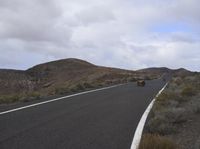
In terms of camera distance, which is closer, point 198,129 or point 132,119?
point 198,129

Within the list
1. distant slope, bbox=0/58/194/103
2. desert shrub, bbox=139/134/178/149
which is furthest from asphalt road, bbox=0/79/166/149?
distant slope, bbox=0/58/194/103

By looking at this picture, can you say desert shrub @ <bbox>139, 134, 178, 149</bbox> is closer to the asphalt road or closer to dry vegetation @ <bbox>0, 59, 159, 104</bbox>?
the asphalt road

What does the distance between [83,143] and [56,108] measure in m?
6.98

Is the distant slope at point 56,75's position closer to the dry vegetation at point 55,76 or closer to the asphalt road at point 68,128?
the dry vegetation at point 55,76

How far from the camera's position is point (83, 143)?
30.9 feet

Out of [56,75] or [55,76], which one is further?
[56,75]

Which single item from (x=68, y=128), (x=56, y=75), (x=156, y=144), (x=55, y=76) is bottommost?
(x=156, y=144)

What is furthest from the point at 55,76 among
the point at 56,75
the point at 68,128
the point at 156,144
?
the point at 156,144

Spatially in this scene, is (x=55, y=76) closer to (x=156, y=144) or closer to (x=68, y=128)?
(x=68, y=128)

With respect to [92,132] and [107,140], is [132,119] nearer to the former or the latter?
[92,132]

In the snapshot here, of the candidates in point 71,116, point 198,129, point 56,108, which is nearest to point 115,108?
point 56,108

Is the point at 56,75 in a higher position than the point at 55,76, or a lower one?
higher

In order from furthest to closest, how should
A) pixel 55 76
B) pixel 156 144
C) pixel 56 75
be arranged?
pixel 56 75
pixel 55 76
pixel 156 144

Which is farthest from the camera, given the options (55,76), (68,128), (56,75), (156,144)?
(56,75)
